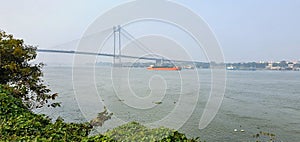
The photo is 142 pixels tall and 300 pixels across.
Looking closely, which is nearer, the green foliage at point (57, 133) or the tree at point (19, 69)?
the green foliage at point (57, 133)

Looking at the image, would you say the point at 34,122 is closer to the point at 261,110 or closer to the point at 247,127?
the point at 247,127

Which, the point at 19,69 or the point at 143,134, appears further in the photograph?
the point at 19,69

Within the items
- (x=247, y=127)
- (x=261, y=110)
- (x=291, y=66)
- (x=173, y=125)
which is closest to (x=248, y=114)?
(x=261, y=110)

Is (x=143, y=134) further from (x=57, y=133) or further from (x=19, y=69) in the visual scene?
(x=19, y=69)

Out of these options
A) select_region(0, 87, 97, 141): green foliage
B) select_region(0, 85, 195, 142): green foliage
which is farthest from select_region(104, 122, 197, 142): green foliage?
select_region(0, 87, 97, 141): green foliage

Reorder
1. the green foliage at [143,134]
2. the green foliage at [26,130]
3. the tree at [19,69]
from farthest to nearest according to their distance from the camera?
the tree at [19,69]
the green foliage at [143,134]
the green foliage at [26,130]

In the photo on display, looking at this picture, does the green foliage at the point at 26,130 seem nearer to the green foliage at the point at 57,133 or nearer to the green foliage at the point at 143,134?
the green foliage at the point at 57,133

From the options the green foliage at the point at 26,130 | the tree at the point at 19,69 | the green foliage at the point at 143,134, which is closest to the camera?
the green foliage at the point at 26,130

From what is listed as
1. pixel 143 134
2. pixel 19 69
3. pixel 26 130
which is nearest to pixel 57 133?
pixel 26 130

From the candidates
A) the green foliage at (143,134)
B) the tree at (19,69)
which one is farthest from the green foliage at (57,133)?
the tree at (19,69)
